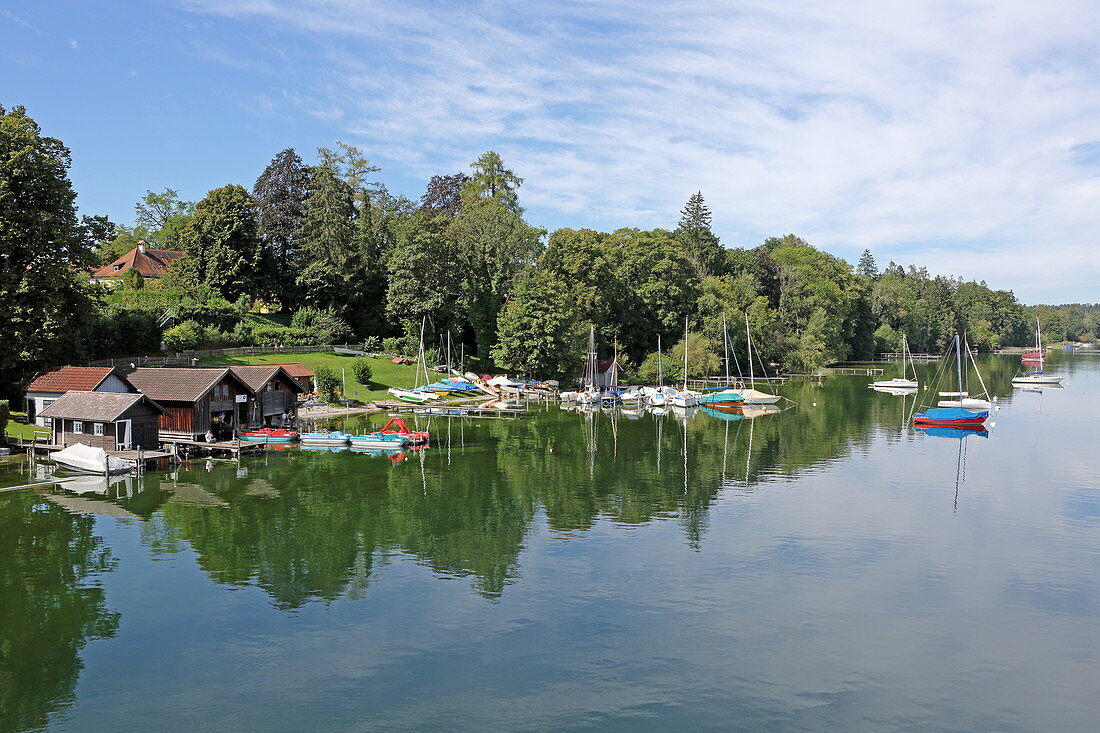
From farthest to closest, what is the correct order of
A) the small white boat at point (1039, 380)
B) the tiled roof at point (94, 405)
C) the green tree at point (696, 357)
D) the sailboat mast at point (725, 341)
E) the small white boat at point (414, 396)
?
the small white boat at point (1039, 380) → the green tree at point (696, 357) → the sailboat mast at point (725, 341) → the small white boat at point (414, 396) → the tiled roof at point (94, 405)

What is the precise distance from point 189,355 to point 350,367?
16306 mm

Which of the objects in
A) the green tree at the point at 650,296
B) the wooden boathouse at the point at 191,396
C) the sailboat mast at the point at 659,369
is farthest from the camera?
the green tree at the point at 650,296

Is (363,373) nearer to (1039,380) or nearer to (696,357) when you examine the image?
(696,357)

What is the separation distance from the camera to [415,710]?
69.3 ft

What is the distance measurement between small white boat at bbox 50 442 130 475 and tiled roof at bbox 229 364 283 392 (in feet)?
40.5

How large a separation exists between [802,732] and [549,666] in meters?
7.18

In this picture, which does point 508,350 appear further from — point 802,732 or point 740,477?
point 802,732

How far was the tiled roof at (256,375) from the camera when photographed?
60.1 m

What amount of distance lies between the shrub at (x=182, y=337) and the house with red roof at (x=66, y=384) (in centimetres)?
2445

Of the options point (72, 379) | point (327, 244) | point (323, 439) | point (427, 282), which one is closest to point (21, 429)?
point (72, 379)

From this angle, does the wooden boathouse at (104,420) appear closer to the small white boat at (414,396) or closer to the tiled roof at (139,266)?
the small white boat at (414,396)

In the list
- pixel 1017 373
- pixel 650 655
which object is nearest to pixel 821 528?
pixel 650 655

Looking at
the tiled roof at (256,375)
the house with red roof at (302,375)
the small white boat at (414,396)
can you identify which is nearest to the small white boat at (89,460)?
the tiled roof at (256,375)

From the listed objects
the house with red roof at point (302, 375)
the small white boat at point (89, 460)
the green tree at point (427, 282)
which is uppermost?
the green tree at point (427, 282)
